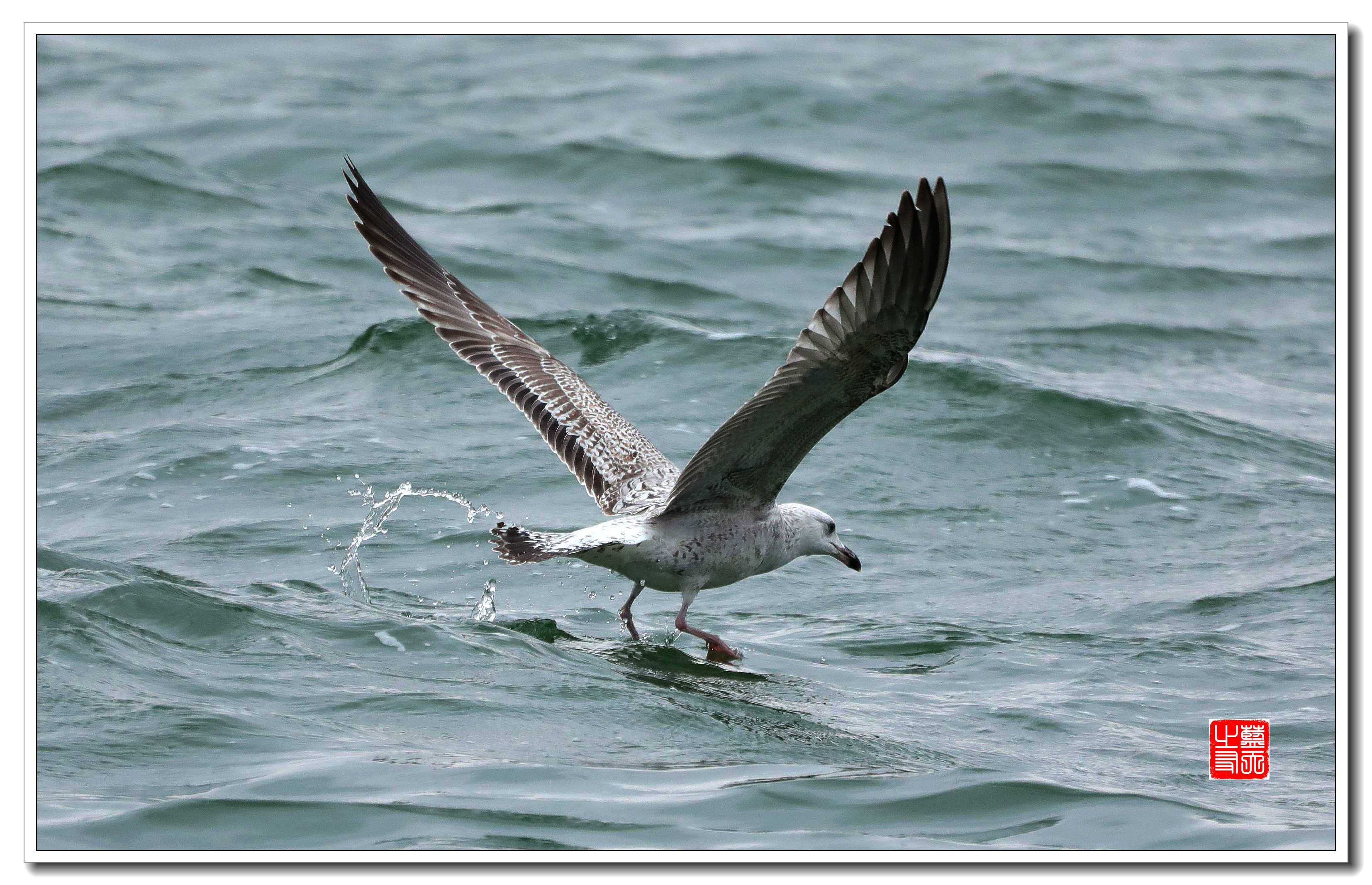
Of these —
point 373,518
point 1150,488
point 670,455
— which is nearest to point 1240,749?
point 1150,488

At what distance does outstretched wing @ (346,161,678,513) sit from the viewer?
7.91 meters

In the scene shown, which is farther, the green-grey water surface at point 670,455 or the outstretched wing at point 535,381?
the outstretched wing at point 535,381

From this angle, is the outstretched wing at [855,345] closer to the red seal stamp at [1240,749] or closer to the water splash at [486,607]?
the water splash at [486,607]

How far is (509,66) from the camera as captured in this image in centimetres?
2161

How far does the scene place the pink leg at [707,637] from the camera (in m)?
7.06

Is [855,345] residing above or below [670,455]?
above

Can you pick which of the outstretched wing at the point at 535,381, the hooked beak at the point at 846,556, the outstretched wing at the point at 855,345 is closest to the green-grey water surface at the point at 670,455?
the hooked beak at the point at 846,556

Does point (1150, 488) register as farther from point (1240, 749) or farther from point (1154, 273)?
point (1154, 273)

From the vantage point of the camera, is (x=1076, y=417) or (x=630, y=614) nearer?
(x=630, y=614)

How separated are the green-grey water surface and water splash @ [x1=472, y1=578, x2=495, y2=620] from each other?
10 centimetres

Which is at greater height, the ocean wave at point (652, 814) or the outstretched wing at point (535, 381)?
the outstretched wing at point (535, 381)

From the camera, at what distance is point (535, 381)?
329 inches

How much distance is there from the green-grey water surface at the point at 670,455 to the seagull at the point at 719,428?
1.52 feet

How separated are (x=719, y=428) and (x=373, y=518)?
2878 millimetres
